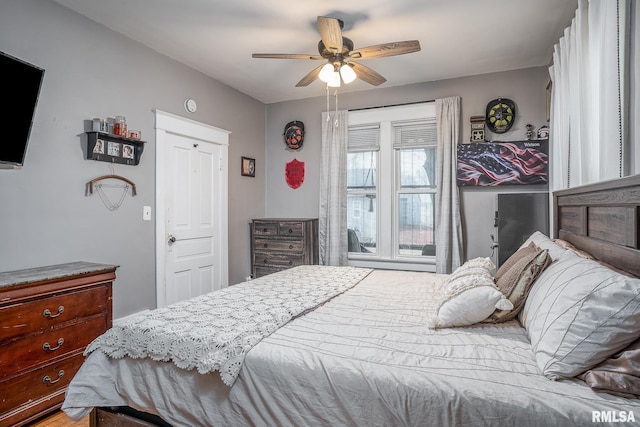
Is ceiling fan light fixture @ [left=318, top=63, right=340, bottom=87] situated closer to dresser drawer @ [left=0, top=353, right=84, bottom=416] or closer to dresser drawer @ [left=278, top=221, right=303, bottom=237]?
dresser drawer @ [left=278, top=221, right=303, bottom=237]

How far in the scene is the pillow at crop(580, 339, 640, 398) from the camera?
95 centimetres

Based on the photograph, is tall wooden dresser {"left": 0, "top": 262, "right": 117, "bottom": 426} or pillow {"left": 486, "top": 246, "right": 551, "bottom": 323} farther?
tall wooden dresser {"left": 0, "top": 262, "right": 117, "bottom": 426}

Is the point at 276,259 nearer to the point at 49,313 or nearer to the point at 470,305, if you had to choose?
the point at 49,313

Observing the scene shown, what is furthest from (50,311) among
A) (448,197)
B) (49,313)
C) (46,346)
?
(448,197)

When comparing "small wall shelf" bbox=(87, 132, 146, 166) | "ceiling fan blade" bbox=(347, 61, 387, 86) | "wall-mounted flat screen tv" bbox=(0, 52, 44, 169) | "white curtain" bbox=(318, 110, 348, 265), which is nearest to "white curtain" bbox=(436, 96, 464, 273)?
"white curtain" bbox=(318, 110, 348, 265)

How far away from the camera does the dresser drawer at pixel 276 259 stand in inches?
166

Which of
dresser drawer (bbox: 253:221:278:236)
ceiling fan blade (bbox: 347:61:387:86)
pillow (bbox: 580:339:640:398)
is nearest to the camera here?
pillow (bbox: 580:339:640:398)

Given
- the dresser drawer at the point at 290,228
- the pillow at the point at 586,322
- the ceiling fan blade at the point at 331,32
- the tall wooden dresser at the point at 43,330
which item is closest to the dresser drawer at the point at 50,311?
the tall wooden dresser at the point at 43,330

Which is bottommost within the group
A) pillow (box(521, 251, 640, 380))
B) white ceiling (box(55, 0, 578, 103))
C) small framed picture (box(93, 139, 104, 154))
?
pillow (box(521, 251, 640, 380))

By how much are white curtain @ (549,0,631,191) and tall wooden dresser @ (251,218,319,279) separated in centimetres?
267

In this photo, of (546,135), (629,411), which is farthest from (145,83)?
(546,135)

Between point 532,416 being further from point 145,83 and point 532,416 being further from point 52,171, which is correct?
point 145,83

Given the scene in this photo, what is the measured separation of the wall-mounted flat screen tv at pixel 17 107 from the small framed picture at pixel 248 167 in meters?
2.38

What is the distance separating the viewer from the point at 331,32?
230cm
